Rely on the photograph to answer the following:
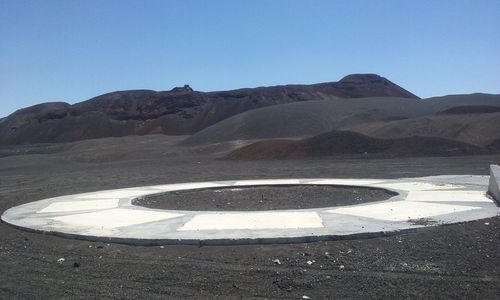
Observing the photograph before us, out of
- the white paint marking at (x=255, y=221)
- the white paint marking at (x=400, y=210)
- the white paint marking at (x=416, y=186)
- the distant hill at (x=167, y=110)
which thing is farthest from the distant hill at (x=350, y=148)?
the distant hill at (x=167, y=110)

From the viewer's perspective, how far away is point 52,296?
5898mm

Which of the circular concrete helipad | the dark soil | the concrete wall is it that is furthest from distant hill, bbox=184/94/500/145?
the circular concrete helipad

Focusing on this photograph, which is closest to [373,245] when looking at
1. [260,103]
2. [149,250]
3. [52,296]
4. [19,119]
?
[149,250]

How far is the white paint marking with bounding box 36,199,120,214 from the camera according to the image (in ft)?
42.7

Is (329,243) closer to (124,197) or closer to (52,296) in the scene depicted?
(52,296)

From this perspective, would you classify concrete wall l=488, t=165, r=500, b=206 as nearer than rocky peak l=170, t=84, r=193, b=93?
→ Yes

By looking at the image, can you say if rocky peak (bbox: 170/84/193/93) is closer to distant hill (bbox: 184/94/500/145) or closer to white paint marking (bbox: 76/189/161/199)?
distant hill (bbox: 184/94/500/145)

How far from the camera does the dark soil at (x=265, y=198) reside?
41.2 feet

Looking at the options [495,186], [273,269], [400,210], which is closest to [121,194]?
[400,210]

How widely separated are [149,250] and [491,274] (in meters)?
4.58

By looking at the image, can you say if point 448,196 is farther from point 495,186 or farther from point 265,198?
point 265,198

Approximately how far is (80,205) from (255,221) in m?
6.00

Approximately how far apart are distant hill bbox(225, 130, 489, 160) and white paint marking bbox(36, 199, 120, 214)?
23.5 meters

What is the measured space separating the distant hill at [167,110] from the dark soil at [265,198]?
269 feet
